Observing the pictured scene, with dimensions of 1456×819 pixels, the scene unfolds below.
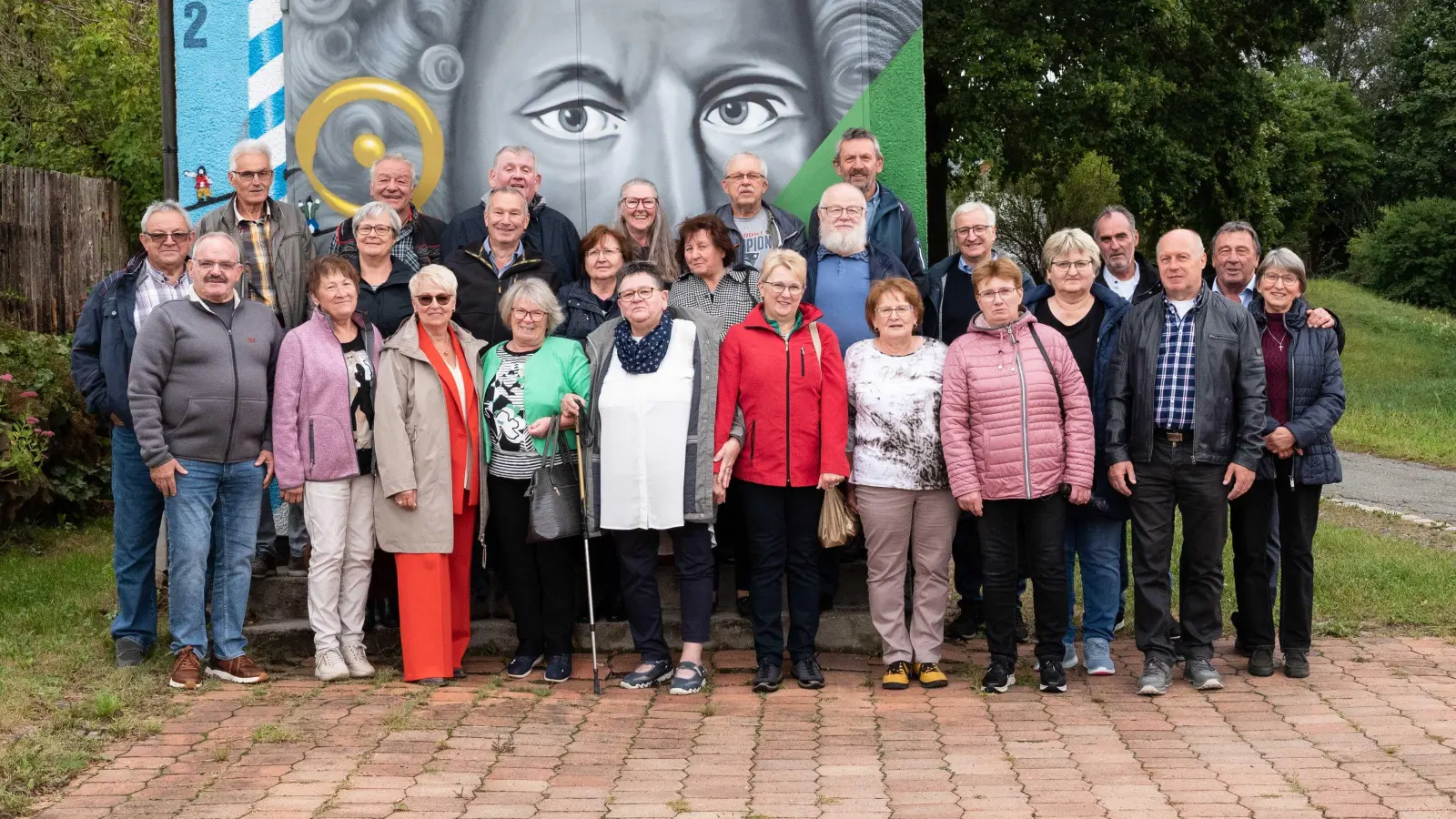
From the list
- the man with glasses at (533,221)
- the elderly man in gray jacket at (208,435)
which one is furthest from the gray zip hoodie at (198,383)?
the man with glasses at (533,221)

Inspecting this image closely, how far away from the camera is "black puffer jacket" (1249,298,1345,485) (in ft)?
20.9

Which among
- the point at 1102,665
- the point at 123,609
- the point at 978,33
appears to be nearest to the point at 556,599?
the point at 123,609

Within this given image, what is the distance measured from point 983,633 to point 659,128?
315 centimetres

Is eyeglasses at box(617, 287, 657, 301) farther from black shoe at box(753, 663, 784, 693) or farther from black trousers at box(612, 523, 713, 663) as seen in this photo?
black shoe at box(753, 663, 784, 693)

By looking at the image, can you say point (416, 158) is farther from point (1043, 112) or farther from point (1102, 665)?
point (1043, 112)

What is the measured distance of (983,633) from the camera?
24.2 feet

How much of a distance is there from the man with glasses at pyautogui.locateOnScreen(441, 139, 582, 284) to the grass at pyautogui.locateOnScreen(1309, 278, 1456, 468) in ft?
35.7

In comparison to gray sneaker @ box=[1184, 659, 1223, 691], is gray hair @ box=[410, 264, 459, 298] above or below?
above

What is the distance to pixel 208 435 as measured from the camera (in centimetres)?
623

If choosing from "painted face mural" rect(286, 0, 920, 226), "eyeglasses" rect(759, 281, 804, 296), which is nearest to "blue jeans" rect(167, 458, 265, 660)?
"painted face mural" rect(286, 0, 920, 226)

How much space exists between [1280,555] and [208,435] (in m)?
4.68

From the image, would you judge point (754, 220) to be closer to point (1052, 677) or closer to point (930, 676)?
point (930, 676)

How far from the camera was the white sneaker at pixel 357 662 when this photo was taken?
6469 millimetres

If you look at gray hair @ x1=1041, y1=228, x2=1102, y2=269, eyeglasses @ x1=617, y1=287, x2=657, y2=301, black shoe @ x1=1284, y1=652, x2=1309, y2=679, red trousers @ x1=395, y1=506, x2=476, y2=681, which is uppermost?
gray hair @ x1=1041, y1=228, x2=1102, y2=269
